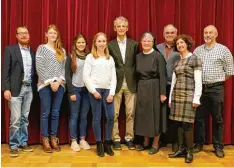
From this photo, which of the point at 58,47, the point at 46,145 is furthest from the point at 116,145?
the point at 58,47

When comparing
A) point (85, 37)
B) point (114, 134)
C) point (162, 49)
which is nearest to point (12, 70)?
point (85, 37)

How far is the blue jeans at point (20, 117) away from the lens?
3.22m

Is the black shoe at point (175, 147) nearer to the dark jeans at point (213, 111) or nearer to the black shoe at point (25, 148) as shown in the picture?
the dark jeans at point (213, 111)

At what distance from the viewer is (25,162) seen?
301cm

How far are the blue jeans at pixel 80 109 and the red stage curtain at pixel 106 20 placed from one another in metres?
0.23

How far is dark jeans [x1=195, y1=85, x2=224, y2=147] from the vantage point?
326 cm

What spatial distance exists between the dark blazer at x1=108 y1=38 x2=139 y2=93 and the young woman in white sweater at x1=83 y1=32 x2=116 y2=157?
6.6 inches

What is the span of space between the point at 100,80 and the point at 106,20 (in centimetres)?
91

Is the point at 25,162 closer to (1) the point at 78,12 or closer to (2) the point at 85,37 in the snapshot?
(2) the point at 85,37

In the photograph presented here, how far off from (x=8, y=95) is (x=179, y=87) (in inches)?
71.5

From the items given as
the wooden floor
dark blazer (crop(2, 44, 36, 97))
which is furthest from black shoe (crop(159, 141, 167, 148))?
dark blazer (crop(2, 44, 36, 97))

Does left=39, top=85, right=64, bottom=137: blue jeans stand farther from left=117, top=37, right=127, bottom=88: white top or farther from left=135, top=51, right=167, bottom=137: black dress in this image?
left=135, top=51, right=167, bottom=137: black dress

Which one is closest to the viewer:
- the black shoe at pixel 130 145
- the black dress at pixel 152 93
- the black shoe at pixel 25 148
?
the black dress at pixel 152 93

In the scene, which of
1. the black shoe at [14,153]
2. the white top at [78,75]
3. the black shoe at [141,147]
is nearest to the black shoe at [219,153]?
the black shoe at [141,147]
